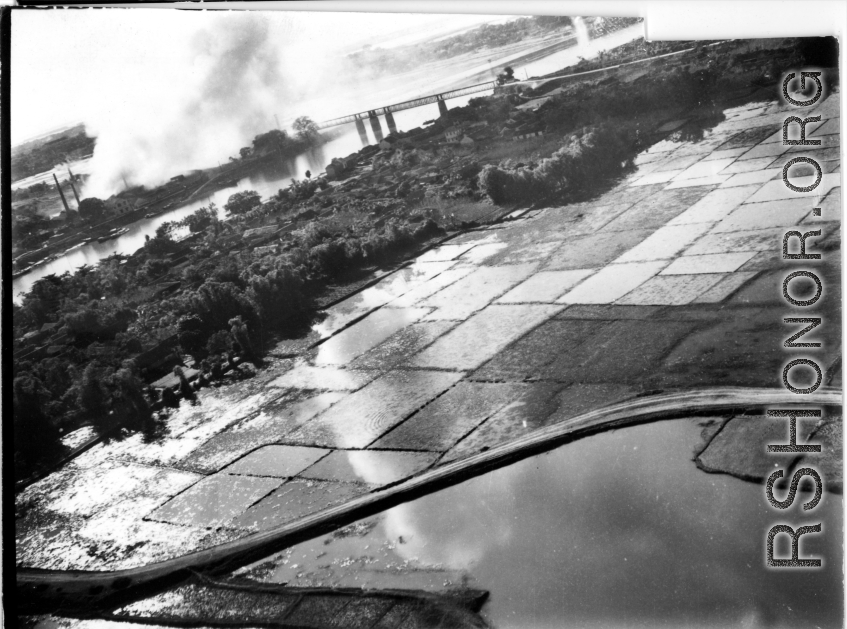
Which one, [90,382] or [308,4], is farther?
[90,382]

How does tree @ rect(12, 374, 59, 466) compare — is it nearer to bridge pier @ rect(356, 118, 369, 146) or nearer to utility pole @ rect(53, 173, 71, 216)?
utility pole @ rect(53, 173, 71, 216)

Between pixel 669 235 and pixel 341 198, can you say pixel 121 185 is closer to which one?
pixel 341 198

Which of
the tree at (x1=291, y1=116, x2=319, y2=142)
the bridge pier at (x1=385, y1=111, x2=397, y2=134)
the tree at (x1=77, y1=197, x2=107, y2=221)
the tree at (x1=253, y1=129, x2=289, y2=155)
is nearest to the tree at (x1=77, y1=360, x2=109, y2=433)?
the tree at (x1=77, y1=197, x2=107, y2=221)

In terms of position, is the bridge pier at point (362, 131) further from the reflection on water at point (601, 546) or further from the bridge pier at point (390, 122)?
the reflection on water at point (601, 546)

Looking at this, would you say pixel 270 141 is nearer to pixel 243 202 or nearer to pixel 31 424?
pixel 243 202

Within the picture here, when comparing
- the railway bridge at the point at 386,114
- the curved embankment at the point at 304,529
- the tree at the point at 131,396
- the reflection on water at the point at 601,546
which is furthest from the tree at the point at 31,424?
the railway bridge at the point at 386,114

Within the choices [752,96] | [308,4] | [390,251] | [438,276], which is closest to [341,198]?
[390,251]
